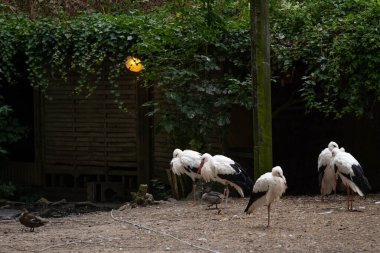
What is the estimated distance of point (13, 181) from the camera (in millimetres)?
17422

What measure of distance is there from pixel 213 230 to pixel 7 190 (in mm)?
6995

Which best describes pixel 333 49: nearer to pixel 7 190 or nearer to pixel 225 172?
pixel 225 172

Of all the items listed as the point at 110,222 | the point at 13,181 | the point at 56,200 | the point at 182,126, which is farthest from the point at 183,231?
the point at 13,181

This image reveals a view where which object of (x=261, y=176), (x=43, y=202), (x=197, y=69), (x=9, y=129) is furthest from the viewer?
(x=9, y=129)

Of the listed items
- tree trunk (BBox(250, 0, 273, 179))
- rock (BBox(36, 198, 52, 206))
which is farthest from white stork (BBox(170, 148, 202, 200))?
rock (BBox(36, 198, 52, 206))

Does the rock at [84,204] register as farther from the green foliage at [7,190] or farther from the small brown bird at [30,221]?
the small brown bird at [30,221]

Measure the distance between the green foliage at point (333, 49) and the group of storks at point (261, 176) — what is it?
1346 millimetres

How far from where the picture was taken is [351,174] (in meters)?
11.1

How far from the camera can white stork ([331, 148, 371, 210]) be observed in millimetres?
10969


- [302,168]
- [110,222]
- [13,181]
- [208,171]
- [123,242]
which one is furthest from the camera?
[13,181]

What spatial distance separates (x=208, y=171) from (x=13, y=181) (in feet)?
22.8

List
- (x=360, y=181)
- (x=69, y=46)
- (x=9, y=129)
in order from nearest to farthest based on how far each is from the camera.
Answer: (x=360, y=181), (x=69, y=46), (x=9, y=129)

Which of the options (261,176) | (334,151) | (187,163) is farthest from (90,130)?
(261,176)

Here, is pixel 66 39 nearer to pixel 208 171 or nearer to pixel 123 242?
pixel 208 171
